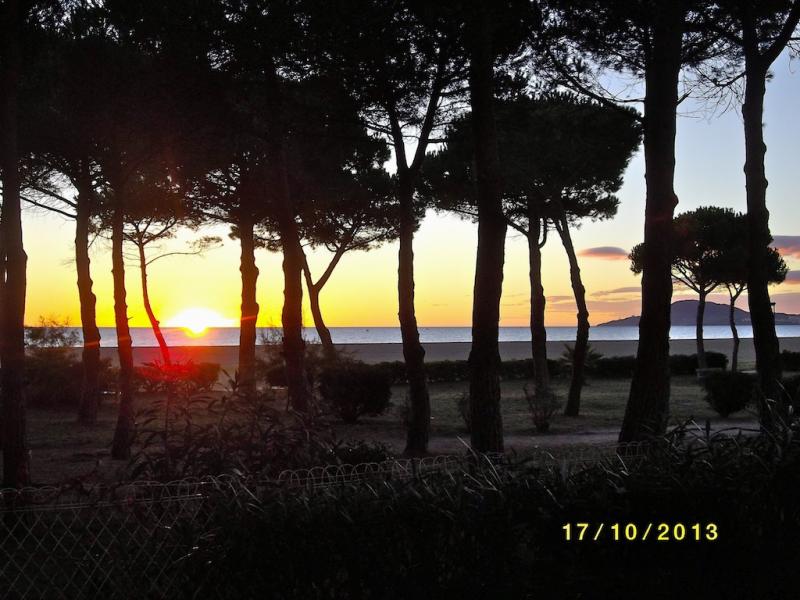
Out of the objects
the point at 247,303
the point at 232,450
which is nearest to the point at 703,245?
the point at 247,303

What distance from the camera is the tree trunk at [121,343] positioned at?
12062 mm

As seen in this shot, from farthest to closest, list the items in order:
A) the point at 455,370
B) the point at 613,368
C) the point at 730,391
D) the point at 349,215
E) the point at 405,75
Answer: the point at 613,368 < the point at 455,370 < the point at 349,215 < the point at 730,391 < the point at 405,75

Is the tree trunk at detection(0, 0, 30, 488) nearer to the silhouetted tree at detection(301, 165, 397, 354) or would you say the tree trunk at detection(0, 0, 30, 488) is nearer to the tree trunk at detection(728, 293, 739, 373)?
the silhouetted tree at detection(301, 165, 397, 354)

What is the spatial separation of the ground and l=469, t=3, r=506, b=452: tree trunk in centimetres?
106

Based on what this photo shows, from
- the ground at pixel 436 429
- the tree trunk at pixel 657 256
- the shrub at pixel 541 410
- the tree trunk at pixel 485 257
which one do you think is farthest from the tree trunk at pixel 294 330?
the tree trunk at pixel 657 256

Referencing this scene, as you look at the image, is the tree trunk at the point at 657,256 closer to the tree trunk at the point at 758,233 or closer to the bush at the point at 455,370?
the tree trunk at the point at 758,233

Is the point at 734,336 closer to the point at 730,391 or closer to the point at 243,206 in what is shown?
the point at 730,391

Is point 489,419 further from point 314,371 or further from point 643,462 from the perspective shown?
point 314,371

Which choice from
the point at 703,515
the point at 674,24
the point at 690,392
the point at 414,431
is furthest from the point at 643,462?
the point at 690,392

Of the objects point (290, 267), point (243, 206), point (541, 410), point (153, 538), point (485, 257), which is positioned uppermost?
point (243, 206)

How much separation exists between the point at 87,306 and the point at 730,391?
13802mm

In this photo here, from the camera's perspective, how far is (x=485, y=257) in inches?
376

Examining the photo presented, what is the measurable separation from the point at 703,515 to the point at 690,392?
22.8 meters

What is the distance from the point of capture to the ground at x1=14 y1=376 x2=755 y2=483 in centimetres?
1190
